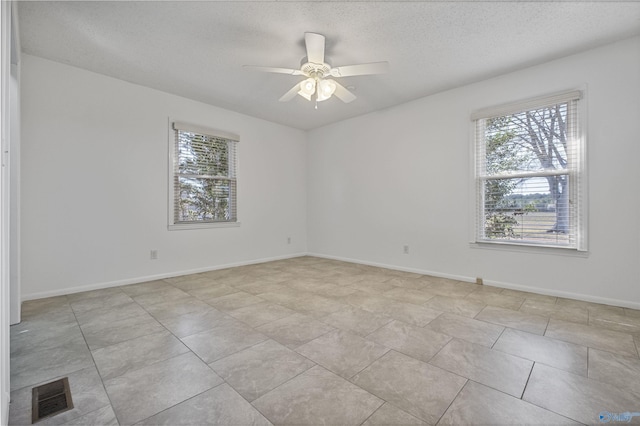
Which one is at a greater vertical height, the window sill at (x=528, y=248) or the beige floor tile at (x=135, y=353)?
the window sill at (x=528, y=248)

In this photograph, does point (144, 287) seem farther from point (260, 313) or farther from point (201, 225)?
point (260, 313)

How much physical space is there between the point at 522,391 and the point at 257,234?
4.30m

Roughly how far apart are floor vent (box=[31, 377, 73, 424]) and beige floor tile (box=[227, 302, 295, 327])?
117cm

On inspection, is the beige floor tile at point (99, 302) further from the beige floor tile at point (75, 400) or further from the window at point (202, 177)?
the beige floor tile at point (75, 400)

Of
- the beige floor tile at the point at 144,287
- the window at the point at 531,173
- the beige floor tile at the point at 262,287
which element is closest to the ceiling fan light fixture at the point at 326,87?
the window at the point at 531,173

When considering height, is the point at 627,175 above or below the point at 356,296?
above

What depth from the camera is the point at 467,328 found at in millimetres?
2338

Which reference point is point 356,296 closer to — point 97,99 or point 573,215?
point 573,215

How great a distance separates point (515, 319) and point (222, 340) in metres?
2.49

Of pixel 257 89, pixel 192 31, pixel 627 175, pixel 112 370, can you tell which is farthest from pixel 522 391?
pixel 257 89

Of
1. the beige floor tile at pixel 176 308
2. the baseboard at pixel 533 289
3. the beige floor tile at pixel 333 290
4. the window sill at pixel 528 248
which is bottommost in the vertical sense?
the beige floor tile at pixel 176 308

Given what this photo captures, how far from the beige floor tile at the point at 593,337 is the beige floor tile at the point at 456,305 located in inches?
22.1

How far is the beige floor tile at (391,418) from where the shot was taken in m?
1.31

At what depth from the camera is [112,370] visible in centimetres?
174
